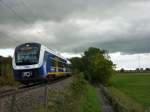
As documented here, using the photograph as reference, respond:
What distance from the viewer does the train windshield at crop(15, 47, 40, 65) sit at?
1196 inches

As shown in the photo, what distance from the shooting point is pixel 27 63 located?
30.3 meters

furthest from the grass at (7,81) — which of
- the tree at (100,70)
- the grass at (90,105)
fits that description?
the tree at (100,70)

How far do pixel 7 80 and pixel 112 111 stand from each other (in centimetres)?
2225

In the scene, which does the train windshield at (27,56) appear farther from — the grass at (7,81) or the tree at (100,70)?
the tree at (100,70)

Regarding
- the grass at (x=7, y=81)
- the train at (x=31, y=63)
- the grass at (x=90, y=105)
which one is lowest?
the grass at (x=90, y=105)

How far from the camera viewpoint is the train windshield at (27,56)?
A: 99.7ft

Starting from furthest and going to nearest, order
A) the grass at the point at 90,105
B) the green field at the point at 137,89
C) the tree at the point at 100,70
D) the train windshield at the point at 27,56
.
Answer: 1. the tree at the point at 100,70
2. the green field at the point at 137,89
3. the train windshield at the point at 27,56
4. the grass at the point at 90,105

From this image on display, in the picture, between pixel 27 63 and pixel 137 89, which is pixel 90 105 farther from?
pixel 137 89

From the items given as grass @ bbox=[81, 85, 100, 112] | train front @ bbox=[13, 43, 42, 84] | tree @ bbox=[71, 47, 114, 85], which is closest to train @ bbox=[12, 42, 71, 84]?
train front @ bbox=[13, 43, 42, 84]

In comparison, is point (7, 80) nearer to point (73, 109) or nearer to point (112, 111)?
point (112, 111)

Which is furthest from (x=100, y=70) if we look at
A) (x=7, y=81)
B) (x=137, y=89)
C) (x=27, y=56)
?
(x=27, y=56)

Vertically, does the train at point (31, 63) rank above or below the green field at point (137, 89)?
above

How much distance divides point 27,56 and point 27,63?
0.74 metres

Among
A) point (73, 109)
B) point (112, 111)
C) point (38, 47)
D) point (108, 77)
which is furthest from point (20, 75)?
point (108, 77)
